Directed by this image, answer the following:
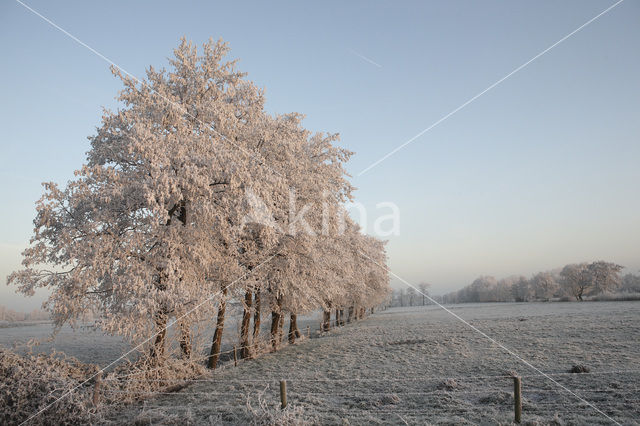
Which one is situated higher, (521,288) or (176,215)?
(176,215)

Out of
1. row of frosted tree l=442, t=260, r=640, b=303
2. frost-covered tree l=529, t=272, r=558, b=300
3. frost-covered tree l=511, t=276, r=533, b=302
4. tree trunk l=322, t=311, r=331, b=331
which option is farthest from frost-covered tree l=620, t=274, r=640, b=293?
tree trunk l=322, t=311, r=331, b=331

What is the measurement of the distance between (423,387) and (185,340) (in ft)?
30.3

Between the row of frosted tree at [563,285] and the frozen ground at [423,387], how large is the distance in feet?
247

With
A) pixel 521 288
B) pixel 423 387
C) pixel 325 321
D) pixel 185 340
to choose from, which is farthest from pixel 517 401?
pixel 521 288

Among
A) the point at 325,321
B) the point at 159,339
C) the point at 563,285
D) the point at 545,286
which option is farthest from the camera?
the point at 545,286

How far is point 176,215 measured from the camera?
14961mm

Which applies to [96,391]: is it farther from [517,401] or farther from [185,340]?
[517,401]

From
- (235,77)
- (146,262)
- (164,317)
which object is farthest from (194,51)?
(164,317)

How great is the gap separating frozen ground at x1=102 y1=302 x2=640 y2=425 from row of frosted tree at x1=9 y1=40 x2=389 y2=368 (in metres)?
2.81

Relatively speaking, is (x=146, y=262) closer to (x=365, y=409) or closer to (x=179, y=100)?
(x=179, y=100)

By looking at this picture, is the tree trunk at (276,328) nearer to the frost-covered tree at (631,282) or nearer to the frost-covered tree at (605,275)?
the frost-covered tree at (605,275)

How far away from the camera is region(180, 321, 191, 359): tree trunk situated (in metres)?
13.6

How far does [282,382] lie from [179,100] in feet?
39.0

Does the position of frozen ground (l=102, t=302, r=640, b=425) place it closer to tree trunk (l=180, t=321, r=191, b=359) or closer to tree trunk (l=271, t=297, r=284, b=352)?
tree trunk (l=180, t=321, r=191, b=359)
